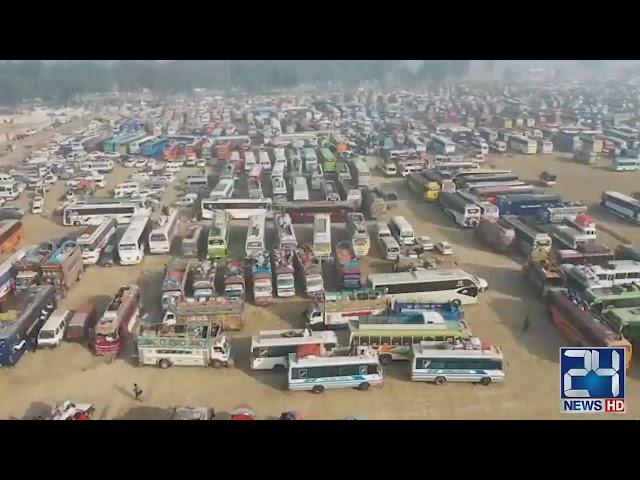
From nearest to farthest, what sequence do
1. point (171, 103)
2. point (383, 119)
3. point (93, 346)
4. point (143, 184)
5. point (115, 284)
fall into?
point (93, 346)
point (115, 284)
point (143, 184)
point (383, 119)
point (171, 103)

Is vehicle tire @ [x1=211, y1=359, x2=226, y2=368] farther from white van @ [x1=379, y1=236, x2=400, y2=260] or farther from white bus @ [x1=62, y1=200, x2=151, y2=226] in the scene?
white bus @ [x1=62, y1=200, x2=151, y2=226]

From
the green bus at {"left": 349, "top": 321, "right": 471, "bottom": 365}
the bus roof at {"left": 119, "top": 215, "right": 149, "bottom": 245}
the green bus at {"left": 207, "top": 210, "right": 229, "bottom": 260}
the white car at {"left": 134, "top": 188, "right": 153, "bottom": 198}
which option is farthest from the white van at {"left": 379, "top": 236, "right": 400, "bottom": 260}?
the white car at {"left": 134, "top": 188, "right": 153, "bottom": 198}

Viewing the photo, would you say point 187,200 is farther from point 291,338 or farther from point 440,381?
point 440,381

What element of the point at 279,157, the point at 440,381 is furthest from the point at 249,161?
the point at 440,381

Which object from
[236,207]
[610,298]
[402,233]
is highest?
[236,207]

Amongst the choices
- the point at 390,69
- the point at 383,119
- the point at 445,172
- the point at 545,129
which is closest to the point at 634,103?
the point at 545,129

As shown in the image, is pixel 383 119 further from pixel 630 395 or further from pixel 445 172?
pixel 630 395
